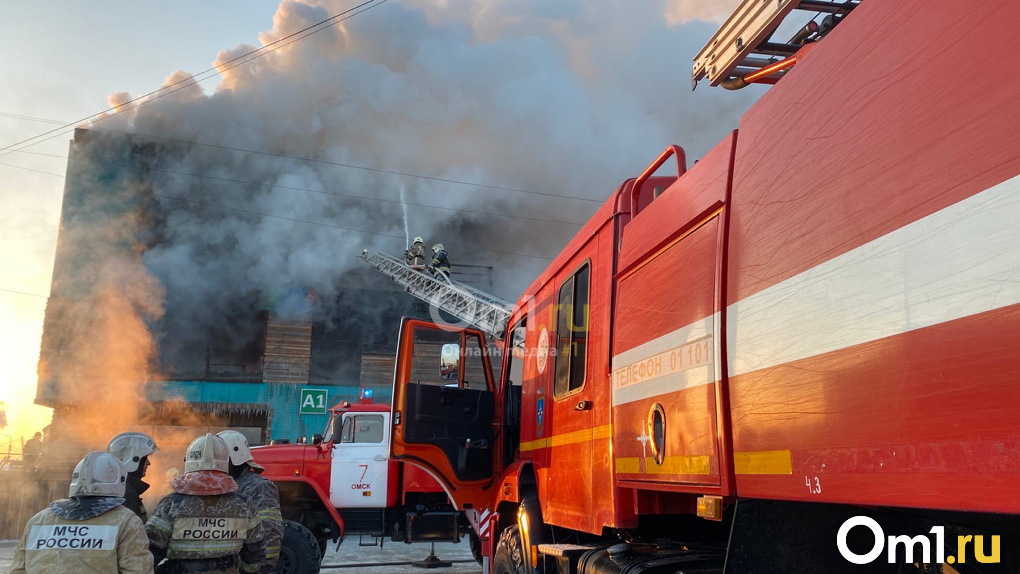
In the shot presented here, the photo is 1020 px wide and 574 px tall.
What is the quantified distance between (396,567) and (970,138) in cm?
937

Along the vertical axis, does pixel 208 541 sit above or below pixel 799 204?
below

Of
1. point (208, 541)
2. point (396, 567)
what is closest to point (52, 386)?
point (396, 567)

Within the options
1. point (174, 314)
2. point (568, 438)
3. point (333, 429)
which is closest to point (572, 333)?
point (568, 438)

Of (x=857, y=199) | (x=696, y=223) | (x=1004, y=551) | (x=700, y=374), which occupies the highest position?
(x=696, y=223)

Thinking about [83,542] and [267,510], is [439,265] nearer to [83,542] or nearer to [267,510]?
[267,510]

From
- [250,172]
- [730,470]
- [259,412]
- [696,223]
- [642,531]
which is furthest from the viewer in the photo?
[250,172]

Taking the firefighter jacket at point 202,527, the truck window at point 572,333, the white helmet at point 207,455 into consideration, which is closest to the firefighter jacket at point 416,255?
the truck window at point 572,333

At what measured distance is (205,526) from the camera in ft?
10.7

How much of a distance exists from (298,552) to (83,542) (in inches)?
164

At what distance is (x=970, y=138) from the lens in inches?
46.8

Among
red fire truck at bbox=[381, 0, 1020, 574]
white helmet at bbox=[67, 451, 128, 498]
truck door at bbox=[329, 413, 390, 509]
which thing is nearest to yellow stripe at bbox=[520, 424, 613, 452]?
red fire truck at bbox=[381, 0, 1020, 574]

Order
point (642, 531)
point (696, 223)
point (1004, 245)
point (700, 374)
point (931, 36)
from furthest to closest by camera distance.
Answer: point (642, 531) < point (696, 223) < point (700, 374) < point (931, 36) < point (1004, 245)

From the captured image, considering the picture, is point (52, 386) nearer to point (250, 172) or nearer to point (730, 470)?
point (250, 172)
